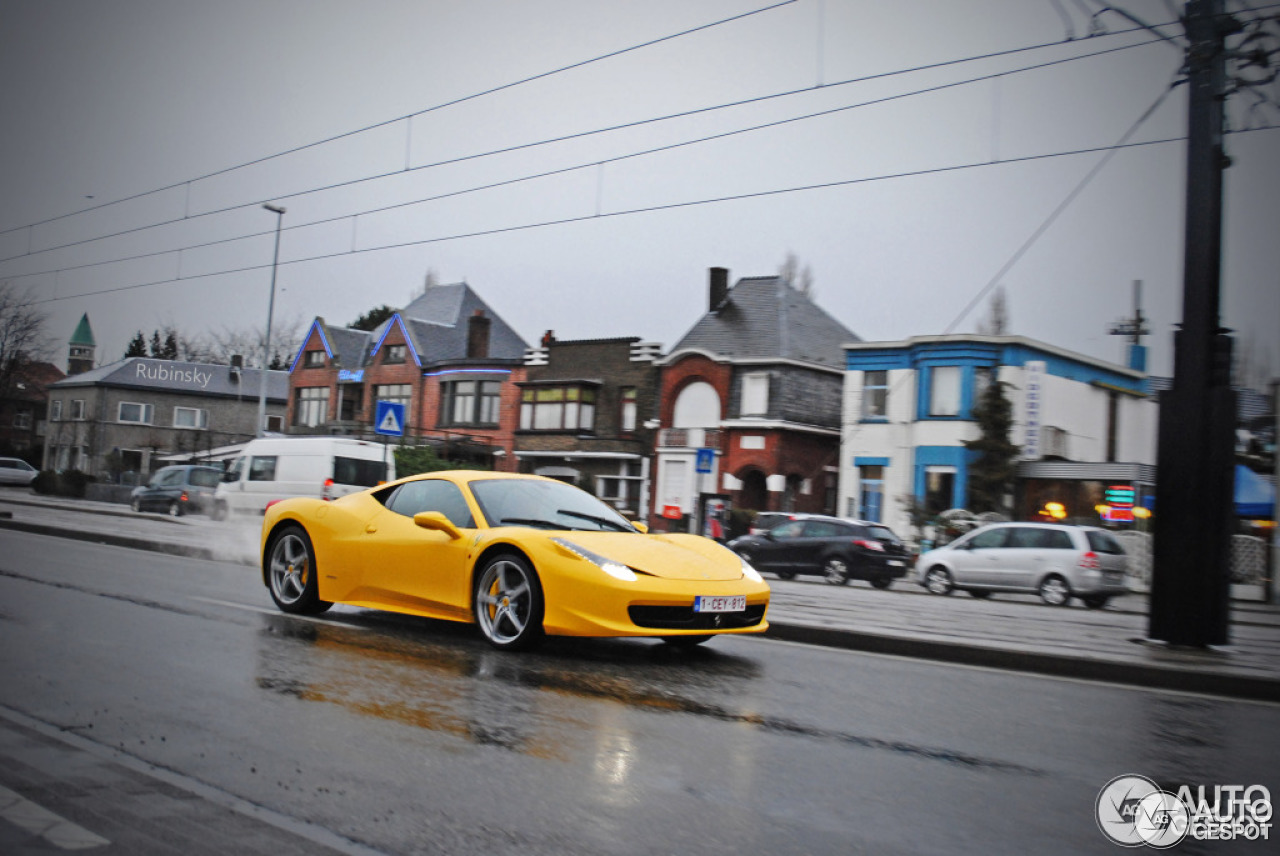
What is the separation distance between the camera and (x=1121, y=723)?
6.40 metres

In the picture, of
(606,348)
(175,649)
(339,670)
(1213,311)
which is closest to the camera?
(339,670)

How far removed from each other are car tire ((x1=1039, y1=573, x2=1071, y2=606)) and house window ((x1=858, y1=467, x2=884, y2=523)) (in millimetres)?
18638

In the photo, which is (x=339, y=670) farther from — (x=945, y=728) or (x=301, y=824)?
(x=945, y=728)

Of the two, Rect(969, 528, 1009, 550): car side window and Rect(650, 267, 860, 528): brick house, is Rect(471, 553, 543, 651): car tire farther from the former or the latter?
Rect(650, 267, 860, 528): brick house

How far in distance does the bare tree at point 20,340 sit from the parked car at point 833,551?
163 feet

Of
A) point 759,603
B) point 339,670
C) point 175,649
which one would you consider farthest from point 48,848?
point 759,603

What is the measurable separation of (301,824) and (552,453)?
1804 inches

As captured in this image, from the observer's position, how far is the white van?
27.0 meters

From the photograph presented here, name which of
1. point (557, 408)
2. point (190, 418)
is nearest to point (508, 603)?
point (557, 408)

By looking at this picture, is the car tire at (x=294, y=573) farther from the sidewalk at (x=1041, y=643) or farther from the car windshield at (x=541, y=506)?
the sidewalk at (x=1041, y=643)

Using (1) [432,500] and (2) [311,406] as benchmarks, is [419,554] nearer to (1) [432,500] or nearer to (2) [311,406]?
(1) [432,500]

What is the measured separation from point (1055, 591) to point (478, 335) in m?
39.7

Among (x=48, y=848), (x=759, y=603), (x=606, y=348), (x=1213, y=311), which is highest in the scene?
(x=606, y=348)

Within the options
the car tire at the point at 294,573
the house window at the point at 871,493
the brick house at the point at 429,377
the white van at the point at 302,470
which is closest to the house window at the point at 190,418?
the brick house at the point at 429,377
